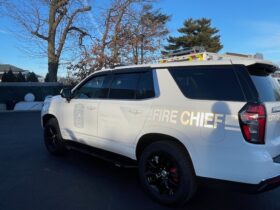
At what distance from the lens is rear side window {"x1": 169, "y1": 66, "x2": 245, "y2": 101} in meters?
3.63

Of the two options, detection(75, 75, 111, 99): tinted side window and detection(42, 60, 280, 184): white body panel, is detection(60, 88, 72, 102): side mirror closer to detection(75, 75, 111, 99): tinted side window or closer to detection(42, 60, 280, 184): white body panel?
detection(75, 75, 111, 99): tinted side window

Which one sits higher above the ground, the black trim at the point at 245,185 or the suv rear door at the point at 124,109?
the suv rear door at the point at 124,109

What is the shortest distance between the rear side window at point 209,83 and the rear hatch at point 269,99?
0.76ft

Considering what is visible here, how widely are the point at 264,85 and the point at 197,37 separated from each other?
41.0 meters

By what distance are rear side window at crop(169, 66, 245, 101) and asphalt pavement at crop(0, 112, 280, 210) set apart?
4.90ft

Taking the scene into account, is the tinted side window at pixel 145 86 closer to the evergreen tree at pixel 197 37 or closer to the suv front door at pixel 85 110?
the suv front door at pixel 85 110

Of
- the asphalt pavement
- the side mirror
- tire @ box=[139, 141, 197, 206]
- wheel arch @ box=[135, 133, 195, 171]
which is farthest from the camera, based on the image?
the side mirror

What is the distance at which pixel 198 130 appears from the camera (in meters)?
3.75

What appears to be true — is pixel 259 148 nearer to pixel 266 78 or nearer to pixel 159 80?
pixel 266 78

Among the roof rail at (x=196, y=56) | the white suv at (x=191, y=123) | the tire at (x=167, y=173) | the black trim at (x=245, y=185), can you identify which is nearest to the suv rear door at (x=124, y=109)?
the white suv at (x=191, y=123)

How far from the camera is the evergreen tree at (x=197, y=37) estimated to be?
4331 centimetres

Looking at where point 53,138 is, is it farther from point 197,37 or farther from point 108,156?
point 197,37

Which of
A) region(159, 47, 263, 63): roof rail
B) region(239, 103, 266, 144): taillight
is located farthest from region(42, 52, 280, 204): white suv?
region(159, 47, 263, 63): roof rail

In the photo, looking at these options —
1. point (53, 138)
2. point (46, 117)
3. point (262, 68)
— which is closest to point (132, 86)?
point (262, 68)
